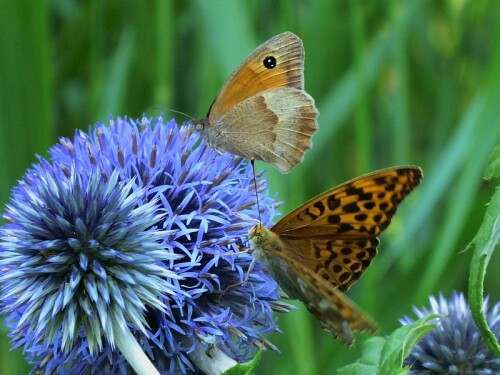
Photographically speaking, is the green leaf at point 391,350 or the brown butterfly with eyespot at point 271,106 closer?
the green leaf at point 391,350

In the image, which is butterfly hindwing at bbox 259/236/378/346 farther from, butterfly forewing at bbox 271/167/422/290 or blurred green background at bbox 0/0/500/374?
→ blurred green background at bbox 0/0/500/374

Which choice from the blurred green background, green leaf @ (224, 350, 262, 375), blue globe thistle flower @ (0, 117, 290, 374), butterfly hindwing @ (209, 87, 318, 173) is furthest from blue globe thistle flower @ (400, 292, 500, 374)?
the blurred green background

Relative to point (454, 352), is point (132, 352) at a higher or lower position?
higher

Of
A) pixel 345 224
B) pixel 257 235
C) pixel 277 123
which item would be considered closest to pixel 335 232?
pixel 345 224

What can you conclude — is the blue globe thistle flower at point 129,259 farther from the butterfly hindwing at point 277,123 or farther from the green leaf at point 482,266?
the green leaf at point 482,266

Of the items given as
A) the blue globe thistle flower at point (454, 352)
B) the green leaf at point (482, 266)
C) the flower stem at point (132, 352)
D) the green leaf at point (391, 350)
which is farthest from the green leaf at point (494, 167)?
the flower stem at point (132, 352)

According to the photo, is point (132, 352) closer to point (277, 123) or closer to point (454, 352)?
point (454, 352)

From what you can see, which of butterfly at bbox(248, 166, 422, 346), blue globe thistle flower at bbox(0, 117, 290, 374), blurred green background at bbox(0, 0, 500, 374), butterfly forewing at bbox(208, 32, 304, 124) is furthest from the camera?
blurred green background at bbox(0, 0, 500, 374)
